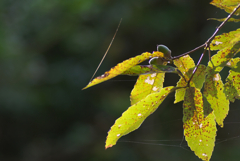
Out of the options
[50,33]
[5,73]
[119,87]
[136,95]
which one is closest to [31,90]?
[5,73]

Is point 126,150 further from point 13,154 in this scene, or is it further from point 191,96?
point 191,96

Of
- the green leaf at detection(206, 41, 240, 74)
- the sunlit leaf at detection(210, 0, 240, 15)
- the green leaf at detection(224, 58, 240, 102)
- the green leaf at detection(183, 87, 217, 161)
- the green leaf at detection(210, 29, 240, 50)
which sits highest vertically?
the sunlit leaf at detection(210, 0, 240, 15)

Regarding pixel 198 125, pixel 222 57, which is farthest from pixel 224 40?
pixel 198 125

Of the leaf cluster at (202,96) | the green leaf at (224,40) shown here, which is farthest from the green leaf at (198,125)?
the green leaf at (224,40)

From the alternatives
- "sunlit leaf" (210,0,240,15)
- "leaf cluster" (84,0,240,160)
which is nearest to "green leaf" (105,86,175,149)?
"leaf cluster" (84,0,240,160)

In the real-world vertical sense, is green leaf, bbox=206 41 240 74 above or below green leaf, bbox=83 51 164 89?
below

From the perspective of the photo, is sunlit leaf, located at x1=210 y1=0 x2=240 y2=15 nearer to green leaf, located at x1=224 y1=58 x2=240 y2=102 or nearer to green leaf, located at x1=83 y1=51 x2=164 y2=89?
green leaf, located at x1=224 y1=58 x2=240 y2=102

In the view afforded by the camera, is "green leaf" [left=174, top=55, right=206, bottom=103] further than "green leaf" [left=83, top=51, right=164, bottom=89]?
Yes
